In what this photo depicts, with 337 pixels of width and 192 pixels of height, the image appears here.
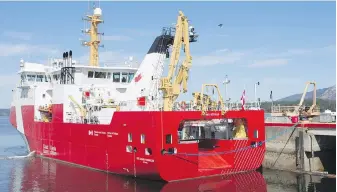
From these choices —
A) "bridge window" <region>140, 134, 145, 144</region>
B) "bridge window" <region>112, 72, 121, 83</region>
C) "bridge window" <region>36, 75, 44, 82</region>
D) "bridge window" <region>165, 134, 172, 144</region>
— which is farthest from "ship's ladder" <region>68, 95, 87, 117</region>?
"bridge window" <region>36, 75, 44, 82</region>

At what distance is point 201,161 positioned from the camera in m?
21.7

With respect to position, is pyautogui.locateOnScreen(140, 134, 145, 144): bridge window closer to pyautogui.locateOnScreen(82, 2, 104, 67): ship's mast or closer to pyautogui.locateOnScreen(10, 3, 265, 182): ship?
pyautogui.locateOnScreen(10, 3, 265, 182): ship

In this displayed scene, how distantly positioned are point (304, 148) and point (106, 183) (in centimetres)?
1172

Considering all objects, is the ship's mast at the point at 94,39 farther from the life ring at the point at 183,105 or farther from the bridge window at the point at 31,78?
the life ring at the point at 183,105

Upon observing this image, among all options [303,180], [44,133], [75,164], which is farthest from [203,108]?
[44,133]

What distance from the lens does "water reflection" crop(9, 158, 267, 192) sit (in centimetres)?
1920

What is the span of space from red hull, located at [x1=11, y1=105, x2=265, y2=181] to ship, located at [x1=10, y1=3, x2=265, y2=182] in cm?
5

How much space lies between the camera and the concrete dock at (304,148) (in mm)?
22797

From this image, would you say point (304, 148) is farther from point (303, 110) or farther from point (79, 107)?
point (79, 107)

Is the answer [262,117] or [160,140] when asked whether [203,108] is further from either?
[262,117]

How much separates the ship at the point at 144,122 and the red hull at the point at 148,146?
0.05 m

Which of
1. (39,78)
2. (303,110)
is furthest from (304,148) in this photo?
(39,78)

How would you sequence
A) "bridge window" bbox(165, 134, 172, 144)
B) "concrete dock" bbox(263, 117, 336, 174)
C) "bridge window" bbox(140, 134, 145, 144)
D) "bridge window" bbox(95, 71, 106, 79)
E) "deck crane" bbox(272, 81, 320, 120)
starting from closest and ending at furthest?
"bridge window" bbox(165, 134, 172, 144)
"bridge window" bbox(140, 134, 145, 144)
"concrete dock" bbox(263, 117, 336, 174)
"deck crane" bbox(272, 81, 320, 120)
"bridge window" bbox(95, 71, 106, 79)

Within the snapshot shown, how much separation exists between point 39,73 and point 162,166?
58.8 feet
